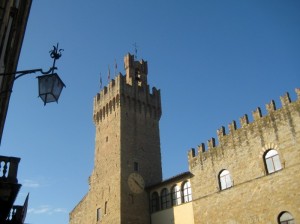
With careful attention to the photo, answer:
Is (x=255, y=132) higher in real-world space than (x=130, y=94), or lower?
lower

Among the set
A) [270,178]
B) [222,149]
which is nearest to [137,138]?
[222,149]

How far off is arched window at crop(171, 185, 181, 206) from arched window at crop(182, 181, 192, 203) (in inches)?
16.9

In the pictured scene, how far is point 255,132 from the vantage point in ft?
72.2

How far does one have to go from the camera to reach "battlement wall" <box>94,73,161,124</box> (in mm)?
31484

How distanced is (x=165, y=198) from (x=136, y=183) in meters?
2.94

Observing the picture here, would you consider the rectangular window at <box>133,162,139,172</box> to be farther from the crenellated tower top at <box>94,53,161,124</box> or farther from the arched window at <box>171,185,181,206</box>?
the crenellated tower top at <box>94,53,161,124</box>

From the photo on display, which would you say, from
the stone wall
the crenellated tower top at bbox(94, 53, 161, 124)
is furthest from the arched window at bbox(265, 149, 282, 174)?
the crenellated tower top at bbox(94, 53, 161, 124)

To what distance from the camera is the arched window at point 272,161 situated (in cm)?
2015

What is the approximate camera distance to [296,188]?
1873 centimetres

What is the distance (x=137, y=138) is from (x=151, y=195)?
200 inches

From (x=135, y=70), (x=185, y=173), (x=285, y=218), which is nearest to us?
(x=285, y=218)

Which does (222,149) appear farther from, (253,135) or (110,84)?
(110,84)

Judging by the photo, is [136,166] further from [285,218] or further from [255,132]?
[285,218]

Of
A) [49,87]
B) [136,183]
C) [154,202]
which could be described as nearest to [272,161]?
[154,202]
